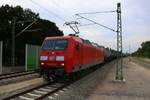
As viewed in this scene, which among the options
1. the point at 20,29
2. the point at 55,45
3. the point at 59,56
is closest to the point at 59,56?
the point at 59,56

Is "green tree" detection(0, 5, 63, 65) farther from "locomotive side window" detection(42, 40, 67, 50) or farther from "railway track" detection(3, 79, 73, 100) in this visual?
"railway track" detection(3, 79, 73, 100)

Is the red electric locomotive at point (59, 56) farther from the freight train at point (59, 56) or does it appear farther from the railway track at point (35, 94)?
the railway track at point (35, 94)

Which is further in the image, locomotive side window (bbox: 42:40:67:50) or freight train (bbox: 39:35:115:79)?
locomotive side window (bbox: 42:40:67:50)

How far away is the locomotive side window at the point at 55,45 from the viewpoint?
21172 millimetres

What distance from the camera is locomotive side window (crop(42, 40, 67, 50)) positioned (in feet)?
69.5

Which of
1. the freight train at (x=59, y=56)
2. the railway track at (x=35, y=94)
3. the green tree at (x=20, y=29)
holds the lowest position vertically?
the railway track at (x=35, y=94)

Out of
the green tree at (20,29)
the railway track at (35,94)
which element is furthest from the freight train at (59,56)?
the green tree at (20,29)

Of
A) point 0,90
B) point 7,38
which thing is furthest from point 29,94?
point 7,38

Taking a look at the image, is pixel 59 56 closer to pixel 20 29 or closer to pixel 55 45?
pixel 55 45

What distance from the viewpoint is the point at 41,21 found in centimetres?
6638

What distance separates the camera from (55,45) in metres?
21.4

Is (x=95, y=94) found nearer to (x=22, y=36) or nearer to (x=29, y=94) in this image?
(x=29, y=94)

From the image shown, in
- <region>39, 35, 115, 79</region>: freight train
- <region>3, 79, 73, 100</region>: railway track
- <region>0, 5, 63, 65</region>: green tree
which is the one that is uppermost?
<region>0, 5, 63, 65</region>: green tree

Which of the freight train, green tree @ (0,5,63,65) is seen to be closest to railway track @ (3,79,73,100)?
the freight train
